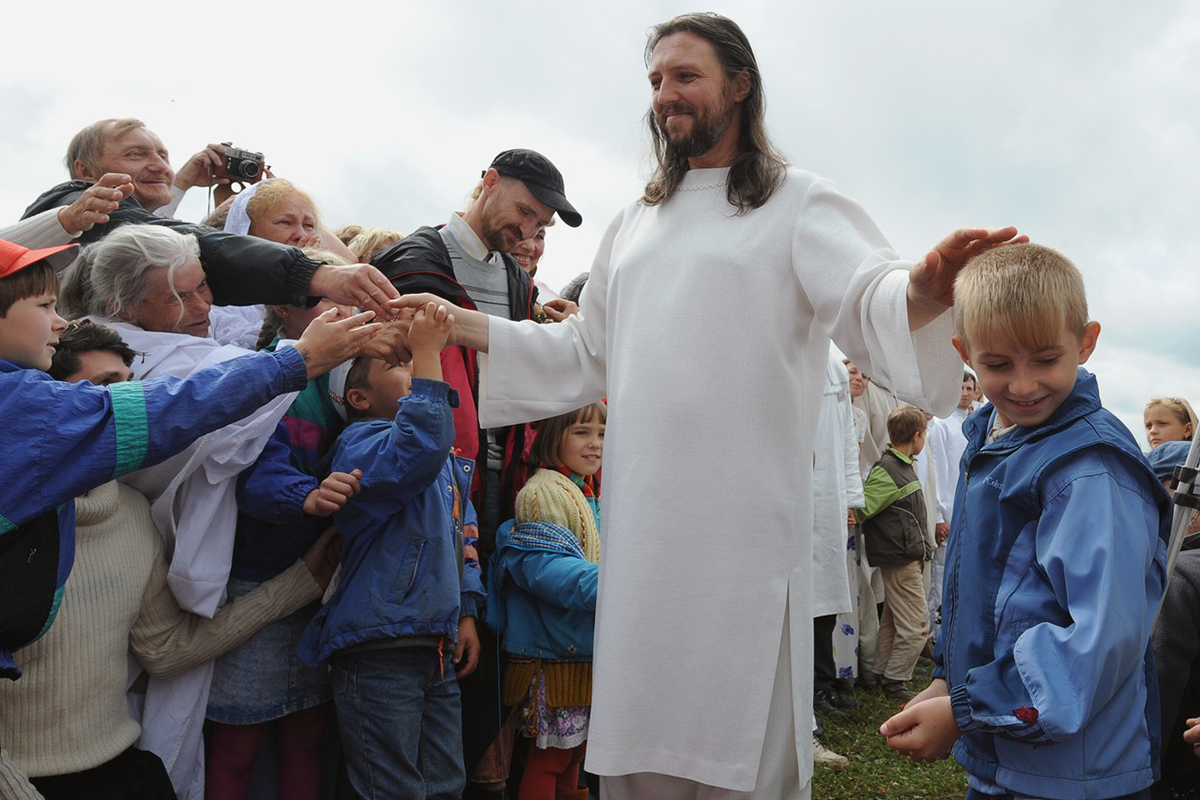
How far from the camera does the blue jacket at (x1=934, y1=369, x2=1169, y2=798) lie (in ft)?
6.15

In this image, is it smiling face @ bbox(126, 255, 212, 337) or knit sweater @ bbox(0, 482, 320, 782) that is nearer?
knit sweater @ bbox(0, 482, 320, 782)

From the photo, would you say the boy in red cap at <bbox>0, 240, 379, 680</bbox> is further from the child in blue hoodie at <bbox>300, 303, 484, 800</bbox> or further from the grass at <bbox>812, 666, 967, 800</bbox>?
the grass at <bbox>812, 666, 967, 800</bbox>

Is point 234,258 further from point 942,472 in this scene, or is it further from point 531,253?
point 942,472

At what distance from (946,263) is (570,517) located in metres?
1.94

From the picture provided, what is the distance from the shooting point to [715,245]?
8.48 feet

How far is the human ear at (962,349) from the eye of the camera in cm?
212

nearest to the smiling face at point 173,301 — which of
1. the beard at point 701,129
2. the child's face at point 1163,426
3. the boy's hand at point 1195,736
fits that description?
the beard at point 701,129

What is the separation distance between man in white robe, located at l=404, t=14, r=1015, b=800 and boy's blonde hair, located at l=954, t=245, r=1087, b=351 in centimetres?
17

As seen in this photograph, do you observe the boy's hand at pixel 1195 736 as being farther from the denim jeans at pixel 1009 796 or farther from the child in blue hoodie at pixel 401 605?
the child in blue hoodie at pixel 401 605

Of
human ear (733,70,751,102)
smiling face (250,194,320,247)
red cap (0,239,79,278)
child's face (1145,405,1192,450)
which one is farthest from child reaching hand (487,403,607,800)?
child's face (1145,405,1192,450)

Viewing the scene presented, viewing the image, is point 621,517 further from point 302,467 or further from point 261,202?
point 261,202

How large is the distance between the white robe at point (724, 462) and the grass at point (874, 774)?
256 cm

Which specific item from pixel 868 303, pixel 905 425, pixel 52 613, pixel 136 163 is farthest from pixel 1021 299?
pixel 905 425

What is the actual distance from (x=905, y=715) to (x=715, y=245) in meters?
1.20
